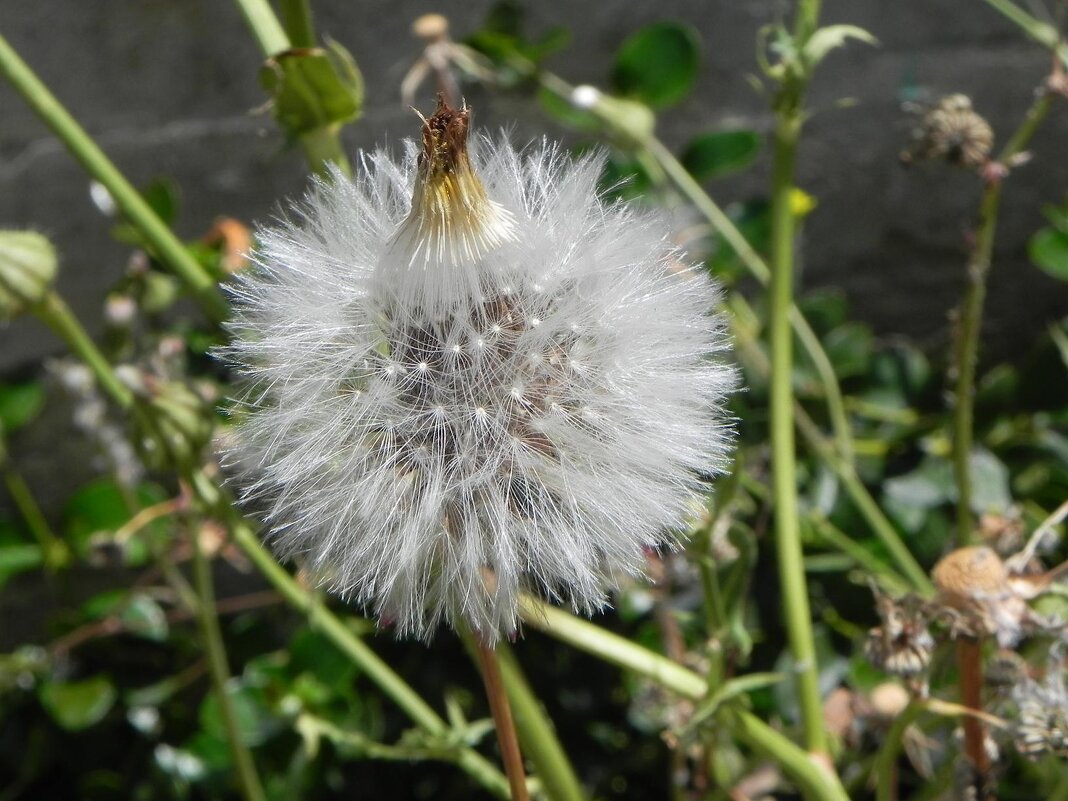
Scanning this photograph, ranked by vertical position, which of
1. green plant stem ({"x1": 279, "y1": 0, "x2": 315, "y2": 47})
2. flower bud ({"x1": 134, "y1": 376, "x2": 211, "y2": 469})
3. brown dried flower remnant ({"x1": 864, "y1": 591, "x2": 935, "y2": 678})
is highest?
green plant stem ({"x1": 279, "y1": 0, "x2": 315, "y2": 47})

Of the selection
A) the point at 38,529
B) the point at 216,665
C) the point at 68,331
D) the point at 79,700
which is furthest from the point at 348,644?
the point at 38,529

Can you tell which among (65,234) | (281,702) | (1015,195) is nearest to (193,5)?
(65,234)

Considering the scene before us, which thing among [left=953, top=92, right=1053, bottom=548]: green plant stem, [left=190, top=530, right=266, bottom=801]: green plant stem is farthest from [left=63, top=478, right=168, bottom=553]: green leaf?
[left=953, top=92, right=1053, bottom=548]: green plant stem

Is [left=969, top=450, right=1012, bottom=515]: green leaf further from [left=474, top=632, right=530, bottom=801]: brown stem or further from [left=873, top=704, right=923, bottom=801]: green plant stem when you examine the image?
[left=474, top=632, right=530, bottom=801]: brown stem

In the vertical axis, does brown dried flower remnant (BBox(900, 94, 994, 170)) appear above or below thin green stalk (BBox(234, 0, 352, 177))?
below

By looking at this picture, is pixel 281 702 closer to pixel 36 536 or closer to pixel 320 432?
pixel 36 536

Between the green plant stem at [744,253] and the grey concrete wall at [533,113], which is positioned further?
the grey concrete wall at [533,113]

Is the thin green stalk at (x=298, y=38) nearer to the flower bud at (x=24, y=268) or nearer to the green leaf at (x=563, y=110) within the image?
the flower bud at (x=24, y=268)

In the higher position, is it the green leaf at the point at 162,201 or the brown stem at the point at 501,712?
the green leaf at the point at 162,201

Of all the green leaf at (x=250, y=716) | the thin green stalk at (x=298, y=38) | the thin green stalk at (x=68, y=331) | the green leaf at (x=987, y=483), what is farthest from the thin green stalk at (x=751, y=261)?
the green leaf at (x=250, y=716)
